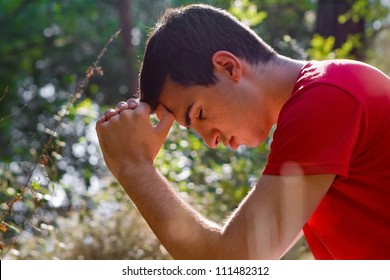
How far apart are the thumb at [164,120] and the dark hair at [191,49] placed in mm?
26

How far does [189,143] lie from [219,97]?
12.7 ft

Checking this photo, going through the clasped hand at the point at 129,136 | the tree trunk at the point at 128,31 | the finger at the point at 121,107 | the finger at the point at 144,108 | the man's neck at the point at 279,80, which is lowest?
the tree trunk at the point at 128,31

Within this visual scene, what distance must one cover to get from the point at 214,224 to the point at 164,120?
0.51m

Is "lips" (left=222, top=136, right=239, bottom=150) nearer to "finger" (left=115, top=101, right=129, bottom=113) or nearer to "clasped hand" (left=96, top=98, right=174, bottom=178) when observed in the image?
"clasped hand" (left=96, top=98, right=174, bottom=178)

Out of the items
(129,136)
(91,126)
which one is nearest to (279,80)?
(129,136)

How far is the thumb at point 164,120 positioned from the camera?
8.11ft

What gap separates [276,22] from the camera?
14250 mm

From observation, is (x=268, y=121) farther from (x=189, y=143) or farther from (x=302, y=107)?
(x=189, y=143)

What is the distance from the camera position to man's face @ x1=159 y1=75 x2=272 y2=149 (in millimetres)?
2420

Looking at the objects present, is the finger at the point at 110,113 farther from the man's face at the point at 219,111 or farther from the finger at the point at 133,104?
the man's face at the point at 219,111

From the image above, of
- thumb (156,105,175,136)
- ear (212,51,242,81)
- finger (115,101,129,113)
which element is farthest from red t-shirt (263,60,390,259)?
finger (115,101,129,113)

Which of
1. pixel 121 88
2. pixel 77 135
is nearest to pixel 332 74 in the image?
pixel 77 135

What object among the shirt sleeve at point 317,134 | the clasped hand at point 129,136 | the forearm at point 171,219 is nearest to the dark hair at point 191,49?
the clasped hand at point 129,136

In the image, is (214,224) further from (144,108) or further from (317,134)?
(144,108)
